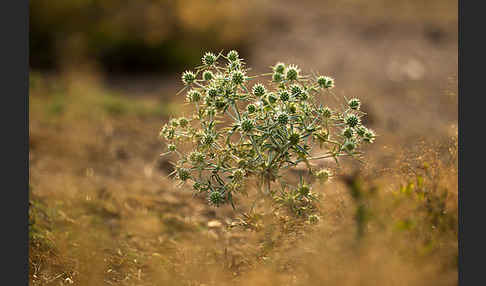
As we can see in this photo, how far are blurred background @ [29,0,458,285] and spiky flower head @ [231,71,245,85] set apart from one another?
1.05 m

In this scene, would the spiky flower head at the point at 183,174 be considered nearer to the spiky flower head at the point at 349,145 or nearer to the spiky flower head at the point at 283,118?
the spiky flower head at the point at 283,118

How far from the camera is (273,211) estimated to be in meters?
2.95

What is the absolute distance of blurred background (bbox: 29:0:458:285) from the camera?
3.61 m

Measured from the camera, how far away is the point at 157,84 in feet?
25.3

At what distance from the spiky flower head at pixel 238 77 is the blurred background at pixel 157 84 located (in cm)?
105

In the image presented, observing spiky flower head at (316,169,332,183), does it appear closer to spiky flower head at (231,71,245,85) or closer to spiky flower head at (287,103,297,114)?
spiky flower head at (287,103,297,114)

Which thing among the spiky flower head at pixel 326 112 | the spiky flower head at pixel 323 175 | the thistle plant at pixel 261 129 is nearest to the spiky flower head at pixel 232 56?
the thistle plant at pixel 261 129

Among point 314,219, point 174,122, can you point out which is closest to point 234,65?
point 174,122

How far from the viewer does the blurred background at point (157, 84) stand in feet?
11.8

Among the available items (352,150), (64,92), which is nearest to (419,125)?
(352,150)

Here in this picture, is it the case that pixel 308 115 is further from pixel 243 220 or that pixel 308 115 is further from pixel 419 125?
pixel 419 125

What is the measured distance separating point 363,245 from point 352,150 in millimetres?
538

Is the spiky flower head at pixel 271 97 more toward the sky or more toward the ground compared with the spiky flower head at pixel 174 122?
more toward the sky

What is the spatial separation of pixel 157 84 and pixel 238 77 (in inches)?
204
